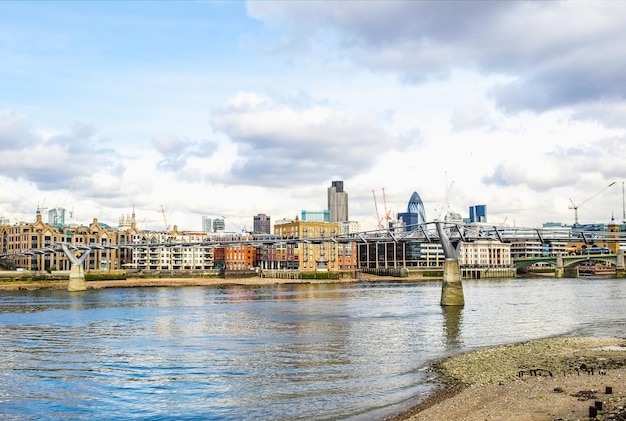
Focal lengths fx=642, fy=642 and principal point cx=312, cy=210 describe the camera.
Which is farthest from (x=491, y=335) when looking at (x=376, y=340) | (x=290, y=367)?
(x=290, y=367)

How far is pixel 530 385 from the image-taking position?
24.8 meters

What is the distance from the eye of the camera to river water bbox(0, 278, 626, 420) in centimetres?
2539

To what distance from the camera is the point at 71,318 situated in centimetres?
6481

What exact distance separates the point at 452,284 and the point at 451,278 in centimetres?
104

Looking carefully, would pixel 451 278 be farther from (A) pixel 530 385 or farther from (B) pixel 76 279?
(B) pixel 76 279

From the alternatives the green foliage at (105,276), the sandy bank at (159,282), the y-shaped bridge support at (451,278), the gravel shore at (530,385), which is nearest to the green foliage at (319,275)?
the sandy bank at (159,282)

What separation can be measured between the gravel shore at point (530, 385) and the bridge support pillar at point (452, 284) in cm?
3249

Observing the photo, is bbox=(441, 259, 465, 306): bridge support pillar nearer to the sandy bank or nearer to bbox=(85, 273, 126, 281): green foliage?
the sandy bank

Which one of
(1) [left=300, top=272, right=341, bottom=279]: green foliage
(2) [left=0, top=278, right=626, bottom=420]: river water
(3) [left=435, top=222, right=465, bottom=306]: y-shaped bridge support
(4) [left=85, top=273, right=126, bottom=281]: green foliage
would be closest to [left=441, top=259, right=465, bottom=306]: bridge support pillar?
(3) [left=435, top=222, right=465, bottom=306]: y-shaped bridge support

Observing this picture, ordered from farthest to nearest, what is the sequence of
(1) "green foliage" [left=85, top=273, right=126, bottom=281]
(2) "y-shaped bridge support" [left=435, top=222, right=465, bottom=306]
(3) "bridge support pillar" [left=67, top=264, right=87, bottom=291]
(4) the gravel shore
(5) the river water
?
(1) "green foliage" [left=85, top=273, right=126, bottom=281] → (3) "bridge support pillar" [left=67, top=264, right=87, bottom=291] → (2) "y-shaped bridge support" [left=435, top=222, right=465, bottom=306] → (5) the river water → (4) the gravel shore

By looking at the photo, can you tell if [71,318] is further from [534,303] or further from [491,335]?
[534,303]

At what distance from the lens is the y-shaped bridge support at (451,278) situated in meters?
69.9

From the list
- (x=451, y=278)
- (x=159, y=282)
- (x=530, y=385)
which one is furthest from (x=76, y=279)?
(x=530, y=385)

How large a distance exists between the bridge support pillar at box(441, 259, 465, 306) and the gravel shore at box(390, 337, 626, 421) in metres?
32.5
